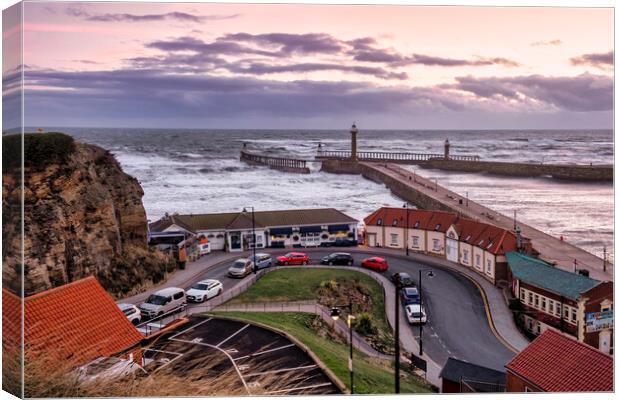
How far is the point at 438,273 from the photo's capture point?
43.0ft

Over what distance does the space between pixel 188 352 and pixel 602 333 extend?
6256mm

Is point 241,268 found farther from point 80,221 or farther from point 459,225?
point 459,225

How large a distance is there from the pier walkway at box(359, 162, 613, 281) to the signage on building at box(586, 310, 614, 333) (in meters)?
0.90

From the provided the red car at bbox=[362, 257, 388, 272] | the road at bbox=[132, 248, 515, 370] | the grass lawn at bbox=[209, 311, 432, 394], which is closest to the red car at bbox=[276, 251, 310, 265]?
the road at bbox=[132, 248, 515, 370]

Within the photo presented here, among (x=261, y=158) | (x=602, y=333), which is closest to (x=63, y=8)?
(x=602, y=333)

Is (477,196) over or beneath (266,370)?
over

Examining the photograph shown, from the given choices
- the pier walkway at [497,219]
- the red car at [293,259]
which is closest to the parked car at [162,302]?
the red car at [293,259]

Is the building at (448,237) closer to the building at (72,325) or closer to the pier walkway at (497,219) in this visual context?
the pier walkway at (497,219)

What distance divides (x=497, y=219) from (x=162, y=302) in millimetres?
8689

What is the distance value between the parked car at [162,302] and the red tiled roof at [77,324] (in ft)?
9.82

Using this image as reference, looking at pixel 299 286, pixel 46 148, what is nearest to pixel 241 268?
pixel 299 286

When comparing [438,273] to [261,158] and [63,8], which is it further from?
[261,158]

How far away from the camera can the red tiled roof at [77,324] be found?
7.57 meters

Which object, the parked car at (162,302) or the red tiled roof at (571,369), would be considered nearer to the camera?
the red tiled roof at (571,369)
